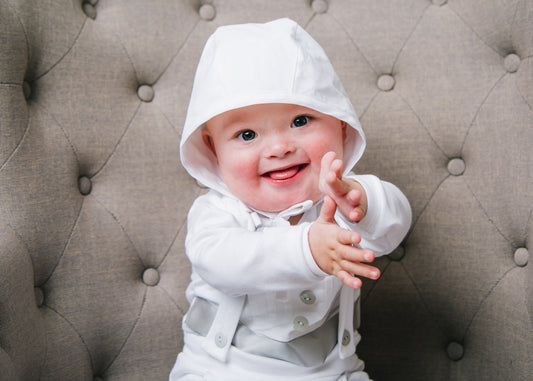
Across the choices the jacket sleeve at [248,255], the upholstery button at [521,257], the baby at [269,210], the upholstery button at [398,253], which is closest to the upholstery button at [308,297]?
the baby at [269,210]

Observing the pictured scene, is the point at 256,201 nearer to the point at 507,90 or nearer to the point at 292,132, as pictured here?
the point at 292,132

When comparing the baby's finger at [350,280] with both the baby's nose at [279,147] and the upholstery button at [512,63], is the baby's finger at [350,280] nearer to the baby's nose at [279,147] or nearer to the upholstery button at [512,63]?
the baby's nose at [279,147]

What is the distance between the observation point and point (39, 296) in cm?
100

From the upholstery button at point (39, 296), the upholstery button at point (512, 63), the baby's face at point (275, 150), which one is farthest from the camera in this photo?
the upholstery button at point (512, 63)

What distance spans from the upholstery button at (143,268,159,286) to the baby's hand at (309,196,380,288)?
0.53 metres

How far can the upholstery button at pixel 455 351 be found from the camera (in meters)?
1.12

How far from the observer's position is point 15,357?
2.83 feet

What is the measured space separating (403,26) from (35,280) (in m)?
0.95

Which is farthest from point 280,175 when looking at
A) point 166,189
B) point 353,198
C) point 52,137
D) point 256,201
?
point 52,137

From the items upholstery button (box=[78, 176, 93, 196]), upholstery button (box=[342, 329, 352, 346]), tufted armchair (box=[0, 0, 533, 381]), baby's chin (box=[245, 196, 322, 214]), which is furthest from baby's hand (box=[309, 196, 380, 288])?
upholstery button (box=[78, 176, 93, 196])

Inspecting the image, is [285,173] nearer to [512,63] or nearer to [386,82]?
[386,82]

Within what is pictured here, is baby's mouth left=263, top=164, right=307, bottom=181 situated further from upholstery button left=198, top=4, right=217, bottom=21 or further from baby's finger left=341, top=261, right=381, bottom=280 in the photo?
upholstery button left=198, top=4, right=217, bottom=21

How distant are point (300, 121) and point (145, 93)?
0.46 meters

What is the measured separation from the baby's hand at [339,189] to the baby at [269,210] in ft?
0.11
